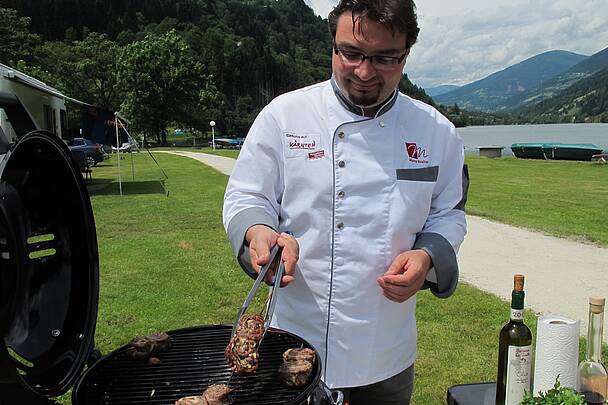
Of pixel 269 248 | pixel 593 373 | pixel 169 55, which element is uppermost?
pixel 169 55

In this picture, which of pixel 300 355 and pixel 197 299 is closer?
pixel 300 355

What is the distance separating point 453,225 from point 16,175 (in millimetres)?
1392

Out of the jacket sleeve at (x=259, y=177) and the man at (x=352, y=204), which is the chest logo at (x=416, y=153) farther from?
the jacket sleeve at (x=259, y=177)

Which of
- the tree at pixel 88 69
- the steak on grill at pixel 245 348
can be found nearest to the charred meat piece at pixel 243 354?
the steak on grill at pixel 245 348

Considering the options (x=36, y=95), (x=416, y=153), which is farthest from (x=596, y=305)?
(x=36, y=95)

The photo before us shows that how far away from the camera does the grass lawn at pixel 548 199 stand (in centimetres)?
971

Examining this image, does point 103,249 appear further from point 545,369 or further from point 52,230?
point 545,369

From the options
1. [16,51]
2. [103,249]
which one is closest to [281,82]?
[16,51]

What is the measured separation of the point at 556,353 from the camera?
5.67ft

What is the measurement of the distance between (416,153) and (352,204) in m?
0.31

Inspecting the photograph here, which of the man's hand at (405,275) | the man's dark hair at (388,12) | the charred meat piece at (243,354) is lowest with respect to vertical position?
the charred meat piece at (243,354)

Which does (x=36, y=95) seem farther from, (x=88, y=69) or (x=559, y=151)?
(x=88, y=69)

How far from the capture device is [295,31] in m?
145

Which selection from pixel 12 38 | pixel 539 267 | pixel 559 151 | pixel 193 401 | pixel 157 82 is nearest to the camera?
pixel 193 401
